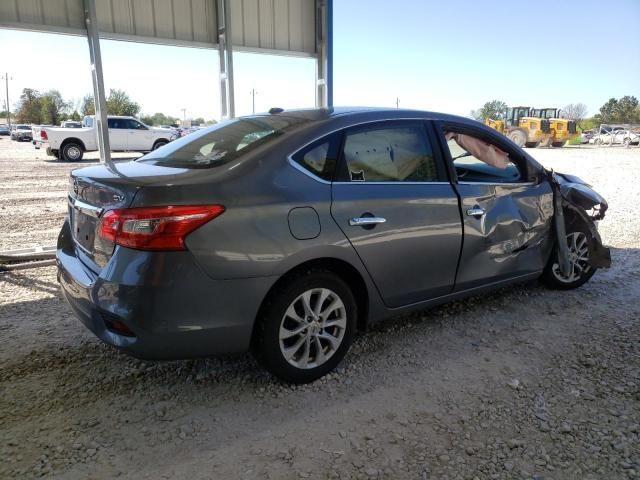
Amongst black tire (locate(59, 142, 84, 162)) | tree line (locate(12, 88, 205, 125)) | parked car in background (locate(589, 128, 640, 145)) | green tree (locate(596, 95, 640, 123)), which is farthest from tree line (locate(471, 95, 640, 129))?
black tire (locate(59, 142, 84, 162))

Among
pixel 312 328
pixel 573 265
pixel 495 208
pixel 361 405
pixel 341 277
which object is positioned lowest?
pixel 361 405

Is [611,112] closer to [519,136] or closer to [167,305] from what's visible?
[519,136]

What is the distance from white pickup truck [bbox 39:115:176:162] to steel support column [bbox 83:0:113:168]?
13.6m

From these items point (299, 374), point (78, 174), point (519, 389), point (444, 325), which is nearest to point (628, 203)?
point (444, 325)

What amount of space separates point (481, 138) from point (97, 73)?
538 centimetres

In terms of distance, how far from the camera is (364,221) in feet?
9.81

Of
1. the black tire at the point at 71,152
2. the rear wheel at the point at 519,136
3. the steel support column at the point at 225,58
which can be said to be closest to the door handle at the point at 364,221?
the steel support column at the point at 225,58

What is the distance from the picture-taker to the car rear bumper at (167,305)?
7.88 ft

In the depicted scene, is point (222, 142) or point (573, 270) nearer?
point (222, 142)

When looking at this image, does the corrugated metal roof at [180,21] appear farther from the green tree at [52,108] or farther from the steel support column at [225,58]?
the green tree at [52,108]

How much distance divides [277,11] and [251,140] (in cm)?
595

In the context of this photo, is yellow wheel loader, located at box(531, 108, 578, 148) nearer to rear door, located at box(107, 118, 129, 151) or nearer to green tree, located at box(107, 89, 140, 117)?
rear door, located at box(107, 118, 129, 151)

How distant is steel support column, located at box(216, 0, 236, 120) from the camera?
7.62m

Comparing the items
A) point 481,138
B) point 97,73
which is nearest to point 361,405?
point 481,138
